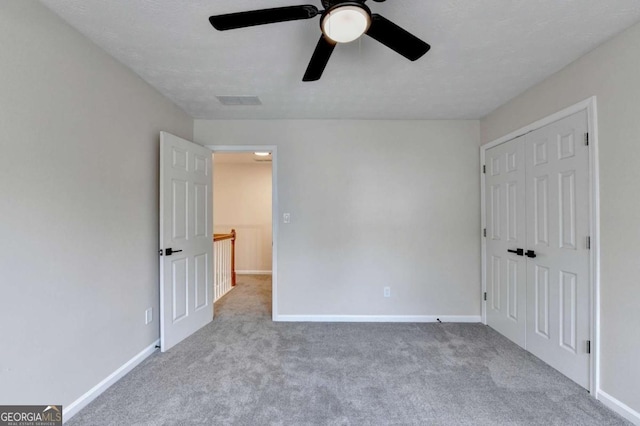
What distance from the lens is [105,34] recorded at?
180 cm

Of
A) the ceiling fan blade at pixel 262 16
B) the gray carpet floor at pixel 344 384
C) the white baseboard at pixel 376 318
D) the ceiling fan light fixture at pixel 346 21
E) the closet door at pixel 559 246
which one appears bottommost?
the gray carpet floor at pixel 344 384

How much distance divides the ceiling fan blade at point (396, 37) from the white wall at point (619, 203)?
4.60 feet

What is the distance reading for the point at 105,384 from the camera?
201 centimetres

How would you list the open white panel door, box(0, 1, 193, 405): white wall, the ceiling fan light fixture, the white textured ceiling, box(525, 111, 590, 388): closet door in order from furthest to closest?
the open white panel door < box(525, 111, 590, 388): closet door < the white textured ceiling < box(0, 1, 193, 405): white wall < the ceiling fan light fixture

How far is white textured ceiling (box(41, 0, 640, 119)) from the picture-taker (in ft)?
5.09

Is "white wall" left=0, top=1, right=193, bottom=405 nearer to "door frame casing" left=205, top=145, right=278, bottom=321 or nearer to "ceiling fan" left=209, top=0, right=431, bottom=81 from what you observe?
"door frame casing" left=205, top=145, right=278, bottom=321

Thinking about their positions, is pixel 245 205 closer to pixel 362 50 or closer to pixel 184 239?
pixel 184 239

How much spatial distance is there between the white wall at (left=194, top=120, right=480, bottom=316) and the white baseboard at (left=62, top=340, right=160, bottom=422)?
54.3 inches

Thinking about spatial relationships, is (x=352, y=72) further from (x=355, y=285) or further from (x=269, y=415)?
(x=269, y=415)

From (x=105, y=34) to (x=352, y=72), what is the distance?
1709 mm

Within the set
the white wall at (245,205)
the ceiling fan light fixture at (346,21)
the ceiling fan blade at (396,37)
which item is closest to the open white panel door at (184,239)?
the ceiling fan light fixture at (346,21)

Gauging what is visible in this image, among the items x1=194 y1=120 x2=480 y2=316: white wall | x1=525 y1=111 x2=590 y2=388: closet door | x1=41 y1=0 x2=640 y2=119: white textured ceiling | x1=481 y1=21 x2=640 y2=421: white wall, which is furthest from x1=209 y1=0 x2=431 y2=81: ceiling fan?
x1=194 y1=120 x2=480 y2=316: white wall

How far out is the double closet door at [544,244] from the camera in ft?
6.73

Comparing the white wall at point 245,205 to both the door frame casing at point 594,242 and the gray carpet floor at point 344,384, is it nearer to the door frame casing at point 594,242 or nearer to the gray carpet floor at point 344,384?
the gray carpet floor at point 344,384
